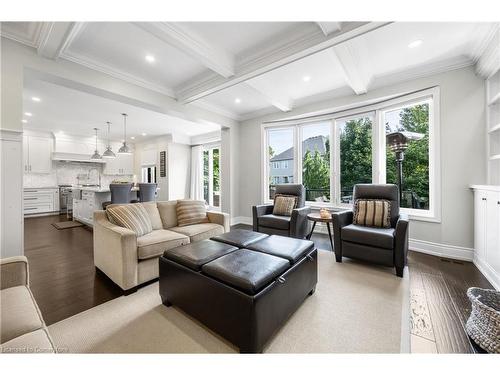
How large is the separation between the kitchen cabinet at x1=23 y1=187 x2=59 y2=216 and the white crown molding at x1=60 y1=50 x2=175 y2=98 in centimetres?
560

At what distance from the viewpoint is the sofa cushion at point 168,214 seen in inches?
114

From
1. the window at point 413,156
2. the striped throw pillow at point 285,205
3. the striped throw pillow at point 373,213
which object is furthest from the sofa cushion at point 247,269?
the window at point 413,156

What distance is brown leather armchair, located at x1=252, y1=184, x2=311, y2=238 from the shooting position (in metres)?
3.31

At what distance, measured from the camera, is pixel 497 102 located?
8.38ft

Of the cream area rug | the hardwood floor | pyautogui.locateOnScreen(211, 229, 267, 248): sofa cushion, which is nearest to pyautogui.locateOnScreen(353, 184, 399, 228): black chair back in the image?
the hardwood floor

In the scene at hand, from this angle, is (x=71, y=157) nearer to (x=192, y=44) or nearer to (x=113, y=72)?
(x=113, y=72)

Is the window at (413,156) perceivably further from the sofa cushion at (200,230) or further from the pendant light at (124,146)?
the pendant light at (124,146)

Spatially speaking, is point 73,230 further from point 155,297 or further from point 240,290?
point 240,290

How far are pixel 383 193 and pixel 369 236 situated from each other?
0.80m

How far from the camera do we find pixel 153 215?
9.07ft

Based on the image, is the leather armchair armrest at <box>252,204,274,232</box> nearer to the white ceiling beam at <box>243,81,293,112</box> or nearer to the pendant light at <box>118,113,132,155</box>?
the white ceiling beam at <box>243,81,293,112</box>

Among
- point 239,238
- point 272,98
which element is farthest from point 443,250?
point 272,98
